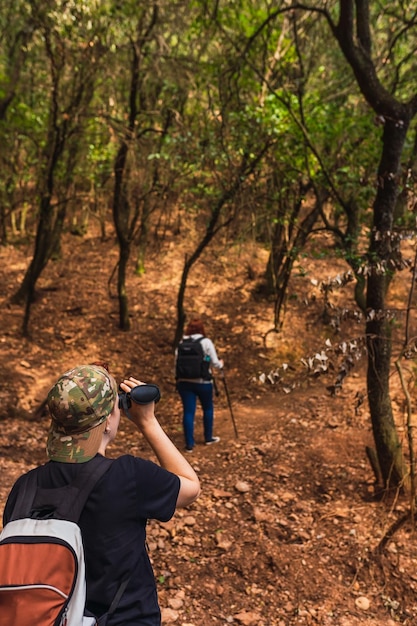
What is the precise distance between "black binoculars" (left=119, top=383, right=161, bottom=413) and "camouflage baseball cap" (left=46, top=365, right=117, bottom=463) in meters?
0.18

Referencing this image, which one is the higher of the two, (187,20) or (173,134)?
(187,20)

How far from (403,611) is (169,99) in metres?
11.2

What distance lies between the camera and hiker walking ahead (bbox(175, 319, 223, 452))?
257 inches

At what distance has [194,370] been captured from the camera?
6.56 meters

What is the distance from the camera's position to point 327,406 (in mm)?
8070

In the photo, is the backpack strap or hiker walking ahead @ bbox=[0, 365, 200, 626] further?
hiker walking ahead @ bbox=[0, 365, 200, 626]

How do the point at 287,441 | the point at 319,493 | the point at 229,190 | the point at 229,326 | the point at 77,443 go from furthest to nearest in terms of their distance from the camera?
the point at 229,326
the point at 229,190
the point at 287,441
the point at 319,493
the point at 77,443

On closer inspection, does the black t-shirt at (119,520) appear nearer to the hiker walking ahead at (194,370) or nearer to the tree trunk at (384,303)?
the tree trunk at (384,303)

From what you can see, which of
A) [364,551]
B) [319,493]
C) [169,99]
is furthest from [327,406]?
[169,99]

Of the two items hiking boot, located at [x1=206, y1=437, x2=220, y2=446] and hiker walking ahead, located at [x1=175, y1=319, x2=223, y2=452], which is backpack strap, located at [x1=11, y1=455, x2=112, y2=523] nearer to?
hiker walking ahead, located at [x1=175, y1=319, x2=223, y2=452]

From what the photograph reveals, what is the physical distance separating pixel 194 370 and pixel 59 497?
16.3 feet

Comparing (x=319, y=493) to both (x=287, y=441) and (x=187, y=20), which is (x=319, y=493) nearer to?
(x=287, y=441)

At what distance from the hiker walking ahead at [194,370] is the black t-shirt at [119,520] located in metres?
4.73

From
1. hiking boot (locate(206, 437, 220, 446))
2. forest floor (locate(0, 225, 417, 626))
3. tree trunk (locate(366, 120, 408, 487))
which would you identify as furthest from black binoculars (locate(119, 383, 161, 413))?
hiking boot (locate(206, 437, 220, 446))
